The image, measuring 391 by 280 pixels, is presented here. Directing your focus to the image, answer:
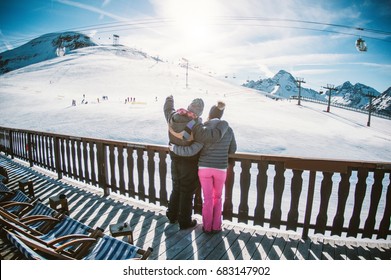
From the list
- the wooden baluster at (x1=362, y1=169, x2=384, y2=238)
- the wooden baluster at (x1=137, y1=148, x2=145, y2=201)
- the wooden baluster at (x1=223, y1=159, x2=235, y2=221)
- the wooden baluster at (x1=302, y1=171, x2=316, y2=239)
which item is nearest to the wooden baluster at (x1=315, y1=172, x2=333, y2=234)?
the wooden baluster at (x1=302, y1=171, x2=316, y2=239)

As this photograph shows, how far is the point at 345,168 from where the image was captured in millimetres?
3186

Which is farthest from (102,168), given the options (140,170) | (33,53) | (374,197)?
(33,53)

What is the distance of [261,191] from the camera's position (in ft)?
12.1

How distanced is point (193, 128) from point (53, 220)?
2.05 meters

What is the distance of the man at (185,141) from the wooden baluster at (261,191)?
915mm

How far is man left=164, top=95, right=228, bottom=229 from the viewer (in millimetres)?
3076

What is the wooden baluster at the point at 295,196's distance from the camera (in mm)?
3484

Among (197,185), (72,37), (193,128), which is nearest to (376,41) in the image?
(193,128)

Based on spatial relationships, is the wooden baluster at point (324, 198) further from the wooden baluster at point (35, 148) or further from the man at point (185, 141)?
the wooden baluster at point (35, 148)

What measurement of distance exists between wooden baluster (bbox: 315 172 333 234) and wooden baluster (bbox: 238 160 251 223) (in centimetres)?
103

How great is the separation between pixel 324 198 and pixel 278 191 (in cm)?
62

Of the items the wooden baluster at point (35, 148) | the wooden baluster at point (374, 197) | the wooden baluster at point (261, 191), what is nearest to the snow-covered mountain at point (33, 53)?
the wooden baluster at point (35, 148)

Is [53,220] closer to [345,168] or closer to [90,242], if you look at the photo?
[90,242]

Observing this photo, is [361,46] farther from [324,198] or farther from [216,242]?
[216,242]
